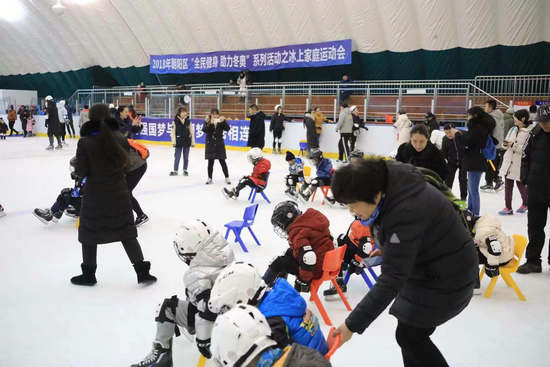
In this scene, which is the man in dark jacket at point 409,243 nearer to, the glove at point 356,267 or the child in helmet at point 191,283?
the child in helmet at point 191,283

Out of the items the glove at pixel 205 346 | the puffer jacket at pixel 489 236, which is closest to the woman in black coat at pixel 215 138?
the puffer jacket at pixel 489 236

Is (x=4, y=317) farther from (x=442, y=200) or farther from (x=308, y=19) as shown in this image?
(x=308, y=19)

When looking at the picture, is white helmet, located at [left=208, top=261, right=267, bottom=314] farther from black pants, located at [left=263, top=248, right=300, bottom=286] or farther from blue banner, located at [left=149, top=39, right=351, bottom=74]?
blue banner, located at [left=149, top=39, right=351, bottom=74]

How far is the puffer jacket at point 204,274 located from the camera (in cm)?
226

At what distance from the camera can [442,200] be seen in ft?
5.46

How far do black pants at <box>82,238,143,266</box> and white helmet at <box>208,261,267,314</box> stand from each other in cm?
199

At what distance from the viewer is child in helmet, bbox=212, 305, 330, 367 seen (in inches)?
57.1

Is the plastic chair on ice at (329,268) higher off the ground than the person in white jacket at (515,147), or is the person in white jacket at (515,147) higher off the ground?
the person in white jacket at (515,147)

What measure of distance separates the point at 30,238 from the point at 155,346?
144 inches

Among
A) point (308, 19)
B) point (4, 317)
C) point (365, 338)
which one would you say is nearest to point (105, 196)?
point (4, 317)

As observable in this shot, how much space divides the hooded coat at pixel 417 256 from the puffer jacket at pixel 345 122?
1140 cm

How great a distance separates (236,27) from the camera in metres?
20.7

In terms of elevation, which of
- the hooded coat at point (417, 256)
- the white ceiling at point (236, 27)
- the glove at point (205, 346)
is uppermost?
the white ceiling at point (236, 27)

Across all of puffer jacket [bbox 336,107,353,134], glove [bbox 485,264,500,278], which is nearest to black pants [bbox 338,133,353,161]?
puffer jacket [bbox 336,107,353,134]
